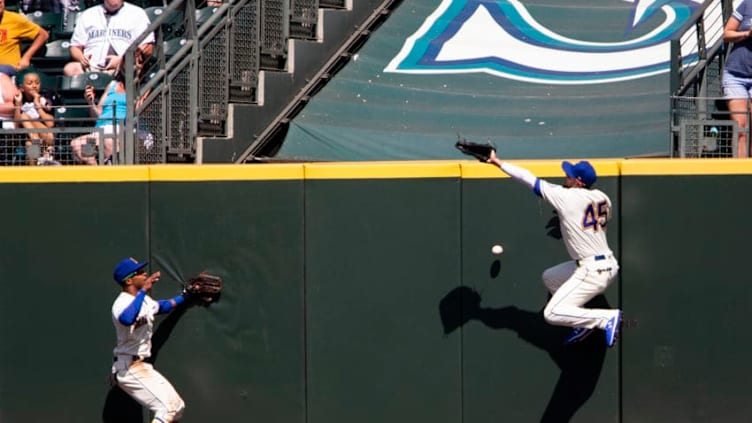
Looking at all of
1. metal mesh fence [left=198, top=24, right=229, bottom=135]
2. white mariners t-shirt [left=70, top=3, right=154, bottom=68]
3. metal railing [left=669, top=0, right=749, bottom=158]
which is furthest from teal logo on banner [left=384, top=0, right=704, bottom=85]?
white mariners t-shirt [left=70, top=3, right=154, bottom=68]

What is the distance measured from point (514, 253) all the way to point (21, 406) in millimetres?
3818

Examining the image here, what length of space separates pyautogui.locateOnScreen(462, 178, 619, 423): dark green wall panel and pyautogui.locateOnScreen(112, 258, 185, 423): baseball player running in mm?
2130

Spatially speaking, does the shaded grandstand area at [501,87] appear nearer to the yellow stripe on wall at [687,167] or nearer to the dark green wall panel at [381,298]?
the yellow stripe on wall at [687,167]

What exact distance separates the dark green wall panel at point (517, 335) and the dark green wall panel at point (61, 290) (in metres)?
2.47

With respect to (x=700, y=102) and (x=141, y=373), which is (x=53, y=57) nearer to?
(x=141, y=373)

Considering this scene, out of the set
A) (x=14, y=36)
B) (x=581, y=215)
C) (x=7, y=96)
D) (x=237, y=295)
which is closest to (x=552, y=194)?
(x=581, y=215)

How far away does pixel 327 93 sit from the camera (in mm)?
12125

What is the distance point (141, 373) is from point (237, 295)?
885mm

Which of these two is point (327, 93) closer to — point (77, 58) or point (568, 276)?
point (77, 58)

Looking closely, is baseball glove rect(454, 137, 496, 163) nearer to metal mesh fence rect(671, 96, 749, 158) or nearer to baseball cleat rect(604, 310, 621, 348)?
baseball cleat rect(604, 310, 621, 348)

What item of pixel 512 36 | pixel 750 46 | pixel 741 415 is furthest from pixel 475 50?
pixel 741 415

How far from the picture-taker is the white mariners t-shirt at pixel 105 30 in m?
12.5

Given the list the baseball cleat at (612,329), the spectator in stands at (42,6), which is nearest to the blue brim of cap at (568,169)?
the baseball cleat at (612,329)

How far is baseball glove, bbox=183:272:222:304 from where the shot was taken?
960 cm
